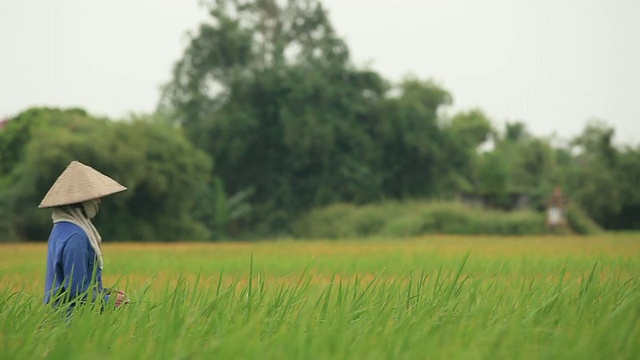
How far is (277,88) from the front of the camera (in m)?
37.7

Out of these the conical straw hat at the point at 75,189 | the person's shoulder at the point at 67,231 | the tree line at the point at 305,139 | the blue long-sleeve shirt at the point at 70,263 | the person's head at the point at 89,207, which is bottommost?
the blue long-sleeve shirt at the point at 70,263

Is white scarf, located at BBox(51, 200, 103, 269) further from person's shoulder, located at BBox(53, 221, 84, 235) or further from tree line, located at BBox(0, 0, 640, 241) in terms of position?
tree line, located at BBox(0, 0, 640, 241)

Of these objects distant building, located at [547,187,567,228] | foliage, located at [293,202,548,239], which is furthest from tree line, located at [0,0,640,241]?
distant building, located at [547,187,567,228]

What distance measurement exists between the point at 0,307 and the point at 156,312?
2.70 ft

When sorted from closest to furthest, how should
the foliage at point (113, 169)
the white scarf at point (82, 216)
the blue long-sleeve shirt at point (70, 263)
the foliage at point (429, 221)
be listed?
the blue long-sleeve shirt at point (70, 263), the white scarf at point (82, 216), the foliage at point (113, 169), the foliage at point (429, 221)

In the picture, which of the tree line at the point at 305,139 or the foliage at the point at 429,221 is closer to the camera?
the foliage at the point at 429,221

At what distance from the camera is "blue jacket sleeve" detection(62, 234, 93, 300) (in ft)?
14.8

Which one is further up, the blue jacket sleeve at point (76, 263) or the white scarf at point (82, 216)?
the white scarf at point (82, 216)

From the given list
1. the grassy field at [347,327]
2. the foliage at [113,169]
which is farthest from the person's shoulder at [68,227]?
the foliage at [113,169]

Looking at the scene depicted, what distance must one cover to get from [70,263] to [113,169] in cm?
2417

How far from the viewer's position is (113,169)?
92.5 ft

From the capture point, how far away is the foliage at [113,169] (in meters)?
27.5

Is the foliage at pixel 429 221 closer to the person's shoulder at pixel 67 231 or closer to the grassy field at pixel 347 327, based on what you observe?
the grassy field at pixel 347 327

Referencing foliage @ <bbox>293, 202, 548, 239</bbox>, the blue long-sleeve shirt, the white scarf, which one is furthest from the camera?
foliage @ <bbox>293, 202, 548, 239</bbox>
